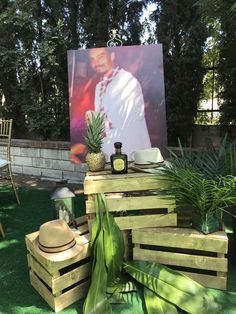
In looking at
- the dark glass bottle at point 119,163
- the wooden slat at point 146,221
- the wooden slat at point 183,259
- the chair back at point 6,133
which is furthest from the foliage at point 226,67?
the chair back at point 6,133

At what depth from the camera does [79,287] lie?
204 centimetres

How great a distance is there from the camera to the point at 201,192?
2.01 m

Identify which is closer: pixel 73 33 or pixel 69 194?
pixel 69 194

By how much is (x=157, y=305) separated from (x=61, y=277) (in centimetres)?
58

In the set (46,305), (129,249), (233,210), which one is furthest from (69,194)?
(233,210)

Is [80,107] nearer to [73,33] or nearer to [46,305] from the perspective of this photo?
[46,305]

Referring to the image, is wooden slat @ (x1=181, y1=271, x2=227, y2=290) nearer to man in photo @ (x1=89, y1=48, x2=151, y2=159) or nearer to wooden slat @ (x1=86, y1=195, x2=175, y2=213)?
wooden slat @ (x1=86, y1=195, x2=175, y2=213)

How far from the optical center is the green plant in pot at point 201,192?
6.56 ft

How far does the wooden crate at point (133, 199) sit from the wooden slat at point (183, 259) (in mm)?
186

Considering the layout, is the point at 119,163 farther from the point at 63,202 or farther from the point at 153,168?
the point at 63,202

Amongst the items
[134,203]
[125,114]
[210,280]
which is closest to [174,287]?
[210,280]

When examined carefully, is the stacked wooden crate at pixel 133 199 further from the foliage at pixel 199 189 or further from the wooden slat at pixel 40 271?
the wooden slat at pixel 40 271

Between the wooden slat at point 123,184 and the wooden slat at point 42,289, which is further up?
the wooden slat at point 123,184

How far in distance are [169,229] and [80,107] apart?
1763 millimetres
